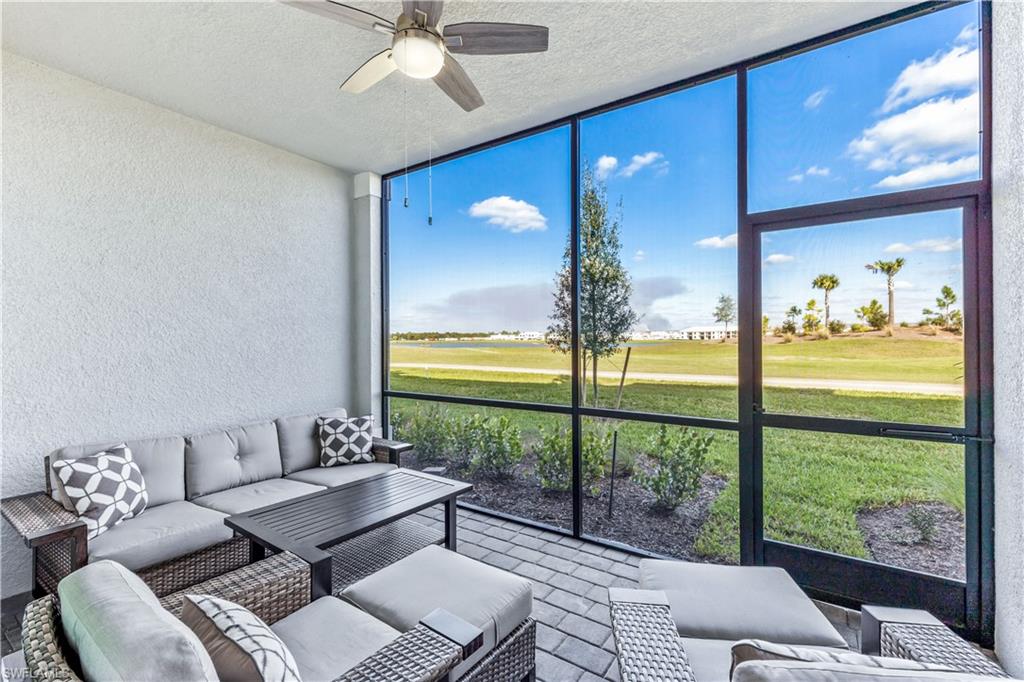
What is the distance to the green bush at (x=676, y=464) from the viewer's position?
2.92 meters

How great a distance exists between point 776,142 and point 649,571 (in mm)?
2545

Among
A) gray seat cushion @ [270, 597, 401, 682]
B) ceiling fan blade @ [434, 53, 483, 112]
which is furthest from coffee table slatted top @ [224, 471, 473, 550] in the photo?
ceiling fan blade @ [434, 53, 483, 112]

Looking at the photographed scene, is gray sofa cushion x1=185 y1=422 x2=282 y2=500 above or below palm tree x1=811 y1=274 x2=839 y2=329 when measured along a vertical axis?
below

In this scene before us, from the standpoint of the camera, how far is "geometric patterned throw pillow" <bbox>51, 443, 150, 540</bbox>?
94.3 inches

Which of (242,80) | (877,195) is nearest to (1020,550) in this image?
(877,195)

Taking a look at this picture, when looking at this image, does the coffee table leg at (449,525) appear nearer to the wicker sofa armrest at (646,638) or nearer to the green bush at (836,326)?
the wicker sofa armrest at (646,638)

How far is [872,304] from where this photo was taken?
2432 millimetres

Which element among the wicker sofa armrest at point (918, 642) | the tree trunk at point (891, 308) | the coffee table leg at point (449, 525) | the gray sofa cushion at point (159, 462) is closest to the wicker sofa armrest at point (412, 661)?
the wicker sofa armrest at point (918, 642)

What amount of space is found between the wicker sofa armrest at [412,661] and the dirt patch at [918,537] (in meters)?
2.39

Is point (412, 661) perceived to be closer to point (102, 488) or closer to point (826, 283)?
point (102, 488)

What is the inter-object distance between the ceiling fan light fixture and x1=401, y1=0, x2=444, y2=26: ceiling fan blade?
0.04m

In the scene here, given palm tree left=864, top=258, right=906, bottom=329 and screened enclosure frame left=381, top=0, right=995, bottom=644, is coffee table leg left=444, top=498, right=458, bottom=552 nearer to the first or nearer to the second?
screened enclosure frame left=381, top=0, right=995, bottom=644

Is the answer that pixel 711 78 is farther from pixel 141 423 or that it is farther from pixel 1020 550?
pixel 141 423

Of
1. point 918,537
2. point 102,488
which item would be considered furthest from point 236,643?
point 918,537
